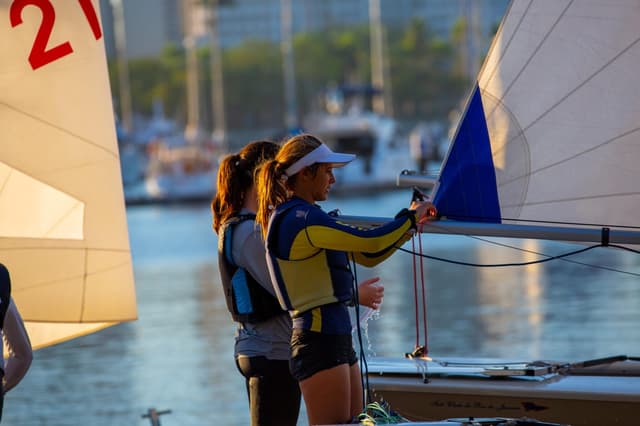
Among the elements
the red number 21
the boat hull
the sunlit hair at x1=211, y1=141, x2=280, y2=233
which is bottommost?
Result: the boat hull

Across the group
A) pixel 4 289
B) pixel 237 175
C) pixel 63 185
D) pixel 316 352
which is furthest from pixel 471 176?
pixel 4 289

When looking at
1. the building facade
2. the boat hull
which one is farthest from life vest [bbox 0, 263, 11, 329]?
the building facade

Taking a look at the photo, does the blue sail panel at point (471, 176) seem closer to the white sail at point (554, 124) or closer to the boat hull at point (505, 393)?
the white sail at point (554, 124)

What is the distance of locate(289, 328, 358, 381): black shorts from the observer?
4059mm

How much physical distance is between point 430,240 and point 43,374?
1119cm

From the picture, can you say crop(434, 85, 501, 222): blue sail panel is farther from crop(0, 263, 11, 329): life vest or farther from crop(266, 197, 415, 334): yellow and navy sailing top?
crop(0, 263, 11, 329): life vest

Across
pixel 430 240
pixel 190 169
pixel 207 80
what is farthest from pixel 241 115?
pixel 430 240

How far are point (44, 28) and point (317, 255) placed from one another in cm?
188

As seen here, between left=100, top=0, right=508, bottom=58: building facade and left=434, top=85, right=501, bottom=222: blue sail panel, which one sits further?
left=100, top=0, right=508, bottom=58: building facade

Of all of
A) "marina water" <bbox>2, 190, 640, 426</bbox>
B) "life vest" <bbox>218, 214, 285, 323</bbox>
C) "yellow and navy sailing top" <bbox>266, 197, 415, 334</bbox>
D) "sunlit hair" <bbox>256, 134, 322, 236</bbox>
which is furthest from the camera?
"marina water" <bbox>2, 190, 640, 426</bbox>

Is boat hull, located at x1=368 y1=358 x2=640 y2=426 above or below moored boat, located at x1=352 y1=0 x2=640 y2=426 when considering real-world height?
below

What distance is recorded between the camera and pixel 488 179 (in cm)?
509

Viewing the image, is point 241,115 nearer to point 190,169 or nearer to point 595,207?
point 190,169

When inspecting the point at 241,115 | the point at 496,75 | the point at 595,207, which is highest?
the point at 496,75
